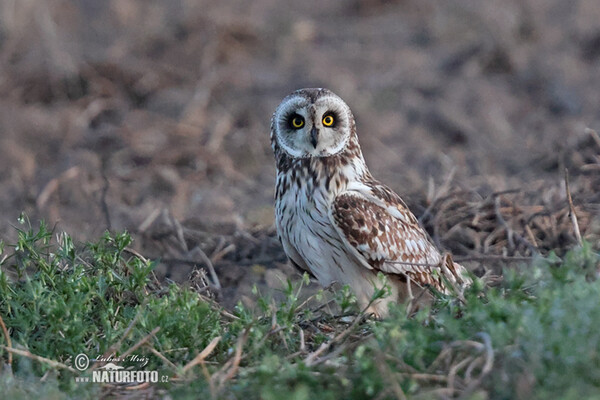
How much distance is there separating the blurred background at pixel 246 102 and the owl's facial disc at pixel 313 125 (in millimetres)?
1421

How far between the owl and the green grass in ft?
1.78

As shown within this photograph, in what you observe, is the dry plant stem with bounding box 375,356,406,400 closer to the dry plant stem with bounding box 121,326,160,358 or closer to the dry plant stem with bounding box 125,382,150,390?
the dry plant stem with bounding box 121,326,160,358

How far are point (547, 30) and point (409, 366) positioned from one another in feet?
35.3

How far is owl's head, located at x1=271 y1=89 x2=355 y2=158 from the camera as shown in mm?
5316

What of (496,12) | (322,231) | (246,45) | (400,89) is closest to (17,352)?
(322,231)

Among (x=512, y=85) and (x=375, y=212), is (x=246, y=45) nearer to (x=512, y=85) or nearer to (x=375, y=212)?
(x=512, y=85)

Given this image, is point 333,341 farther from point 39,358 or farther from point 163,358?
point 39,358

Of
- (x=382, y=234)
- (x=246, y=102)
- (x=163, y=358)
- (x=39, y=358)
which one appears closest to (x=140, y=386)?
(x=163, y=358)

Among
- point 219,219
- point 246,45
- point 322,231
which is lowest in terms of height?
point 219,219

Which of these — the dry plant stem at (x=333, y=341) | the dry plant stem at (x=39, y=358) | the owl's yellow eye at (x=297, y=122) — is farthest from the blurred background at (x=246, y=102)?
the dry plant stem at (x=39, y=358)

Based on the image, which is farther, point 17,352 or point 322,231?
point 322,231

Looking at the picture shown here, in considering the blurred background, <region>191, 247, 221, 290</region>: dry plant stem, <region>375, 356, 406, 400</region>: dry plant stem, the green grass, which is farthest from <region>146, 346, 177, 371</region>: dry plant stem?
the blurred background

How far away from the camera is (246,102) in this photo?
11.5 metres

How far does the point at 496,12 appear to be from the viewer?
13.4 metres
